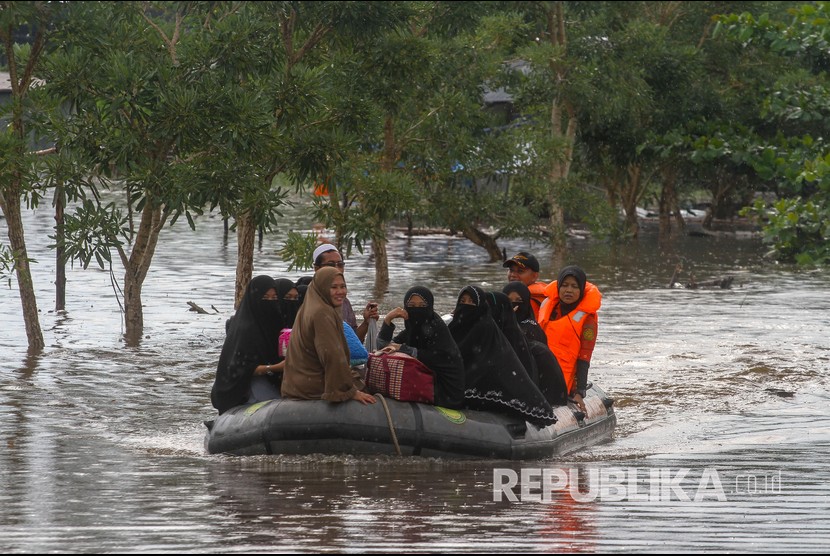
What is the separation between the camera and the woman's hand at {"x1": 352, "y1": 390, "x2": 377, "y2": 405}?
960 centimetres

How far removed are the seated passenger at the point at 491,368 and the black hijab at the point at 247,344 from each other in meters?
1.36

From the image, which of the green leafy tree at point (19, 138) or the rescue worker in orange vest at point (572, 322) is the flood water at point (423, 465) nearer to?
the rescue worker in orange vest at point (572, 322)

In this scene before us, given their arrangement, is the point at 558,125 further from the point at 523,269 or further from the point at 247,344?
the point at 247,344

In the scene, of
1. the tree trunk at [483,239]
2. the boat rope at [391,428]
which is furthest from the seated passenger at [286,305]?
the tree trunk at [483,239]

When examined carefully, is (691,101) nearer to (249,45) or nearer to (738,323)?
(738,323)

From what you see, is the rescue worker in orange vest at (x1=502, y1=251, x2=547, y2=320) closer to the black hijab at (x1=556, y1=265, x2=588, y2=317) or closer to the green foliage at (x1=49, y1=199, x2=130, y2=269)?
the black hijab at (x1=556, y1=265, x2=588, y2=317)

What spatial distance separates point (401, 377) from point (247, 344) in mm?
1228

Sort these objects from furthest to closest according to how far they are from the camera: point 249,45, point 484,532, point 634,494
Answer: point 249,45, point 634,494, point 484,532

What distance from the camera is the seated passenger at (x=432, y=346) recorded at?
9609 mm

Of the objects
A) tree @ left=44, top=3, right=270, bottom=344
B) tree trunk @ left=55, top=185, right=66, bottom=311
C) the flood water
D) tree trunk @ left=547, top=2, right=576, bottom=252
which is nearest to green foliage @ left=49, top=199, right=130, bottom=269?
tree @ left=44, top=3, right=270, bottom=344

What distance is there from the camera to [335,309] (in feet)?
30.6

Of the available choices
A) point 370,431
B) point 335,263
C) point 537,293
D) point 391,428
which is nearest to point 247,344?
point 335,263

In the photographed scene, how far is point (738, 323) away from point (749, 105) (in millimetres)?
16319

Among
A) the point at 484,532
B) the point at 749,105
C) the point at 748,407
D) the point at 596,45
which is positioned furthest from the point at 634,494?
the point at 749,105
